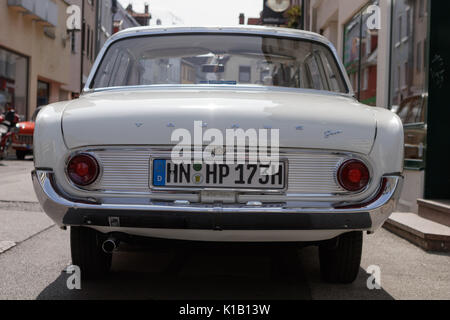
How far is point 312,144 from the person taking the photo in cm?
343

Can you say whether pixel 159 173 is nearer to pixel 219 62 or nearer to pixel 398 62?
pixel 219 62

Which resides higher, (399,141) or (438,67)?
(438,67)

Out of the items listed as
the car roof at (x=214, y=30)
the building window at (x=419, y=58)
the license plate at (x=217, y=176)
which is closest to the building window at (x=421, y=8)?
the building window at (x=419, y=58)

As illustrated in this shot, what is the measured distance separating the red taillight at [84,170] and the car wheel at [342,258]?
131cm

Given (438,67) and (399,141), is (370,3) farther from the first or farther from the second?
(399,141)

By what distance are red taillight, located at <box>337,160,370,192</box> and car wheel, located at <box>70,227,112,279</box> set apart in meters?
1.39

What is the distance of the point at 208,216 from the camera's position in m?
3.33

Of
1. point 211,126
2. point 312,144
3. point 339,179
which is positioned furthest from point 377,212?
point 211,126

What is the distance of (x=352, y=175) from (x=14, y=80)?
2271 centimetres

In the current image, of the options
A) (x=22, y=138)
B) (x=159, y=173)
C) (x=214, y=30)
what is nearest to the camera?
(x=159, y=173)

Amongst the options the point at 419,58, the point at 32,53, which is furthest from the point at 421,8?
the point at 32,53

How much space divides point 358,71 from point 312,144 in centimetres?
1018

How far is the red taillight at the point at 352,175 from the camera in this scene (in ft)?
11.4

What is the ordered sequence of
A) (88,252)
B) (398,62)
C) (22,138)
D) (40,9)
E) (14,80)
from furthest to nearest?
1. (40,9)
2. (14,80)
3. (22,138)
4. (398,62)
5. (88,252)
